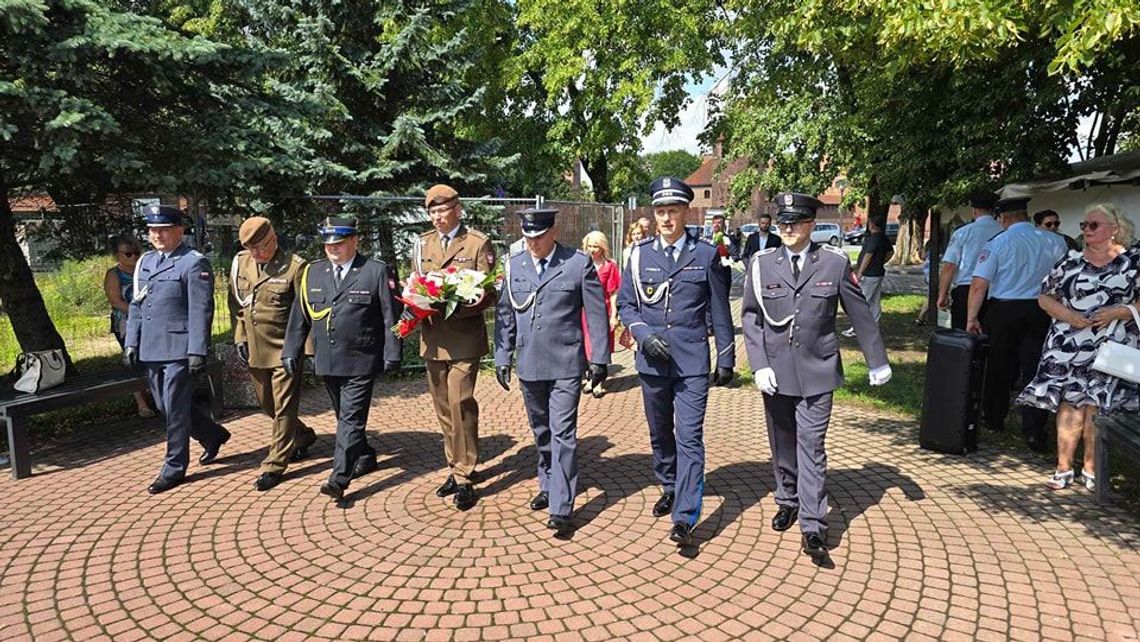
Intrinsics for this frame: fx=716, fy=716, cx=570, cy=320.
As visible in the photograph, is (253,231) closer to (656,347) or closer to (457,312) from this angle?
(457,312)

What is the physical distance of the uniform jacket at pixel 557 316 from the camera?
4.42 metres

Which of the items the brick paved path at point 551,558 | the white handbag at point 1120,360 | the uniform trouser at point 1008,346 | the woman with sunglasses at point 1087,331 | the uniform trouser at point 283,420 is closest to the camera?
the brick paved path at point 551,558

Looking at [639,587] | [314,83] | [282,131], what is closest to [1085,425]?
[639,587]

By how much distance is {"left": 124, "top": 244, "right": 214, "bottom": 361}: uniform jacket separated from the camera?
5.21 metres

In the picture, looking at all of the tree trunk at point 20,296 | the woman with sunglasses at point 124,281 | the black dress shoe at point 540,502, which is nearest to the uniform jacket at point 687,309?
the black dress shoe at point 540,502

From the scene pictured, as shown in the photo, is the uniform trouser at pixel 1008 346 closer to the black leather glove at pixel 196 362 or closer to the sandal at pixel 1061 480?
the sandal at pixel 1061 480

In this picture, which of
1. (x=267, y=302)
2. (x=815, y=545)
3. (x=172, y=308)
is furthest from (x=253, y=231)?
(x=815, y=545)

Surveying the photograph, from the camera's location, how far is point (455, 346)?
16.1 feet

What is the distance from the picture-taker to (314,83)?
14195mm

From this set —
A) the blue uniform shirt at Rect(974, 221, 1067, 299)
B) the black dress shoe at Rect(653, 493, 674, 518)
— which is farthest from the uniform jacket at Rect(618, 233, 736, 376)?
the blue uniform shirt at Rect(974, 221, 1067, 299)

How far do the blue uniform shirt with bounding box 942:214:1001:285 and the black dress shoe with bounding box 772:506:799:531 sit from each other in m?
4.21

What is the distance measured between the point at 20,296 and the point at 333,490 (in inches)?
195

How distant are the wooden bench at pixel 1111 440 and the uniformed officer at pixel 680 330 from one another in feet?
8.00

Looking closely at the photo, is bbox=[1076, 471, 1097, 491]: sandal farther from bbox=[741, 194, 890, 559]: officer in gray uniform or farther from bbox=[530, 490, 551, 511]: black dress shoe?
bbox=[530, 490, 551, 511]: black dress shoe
